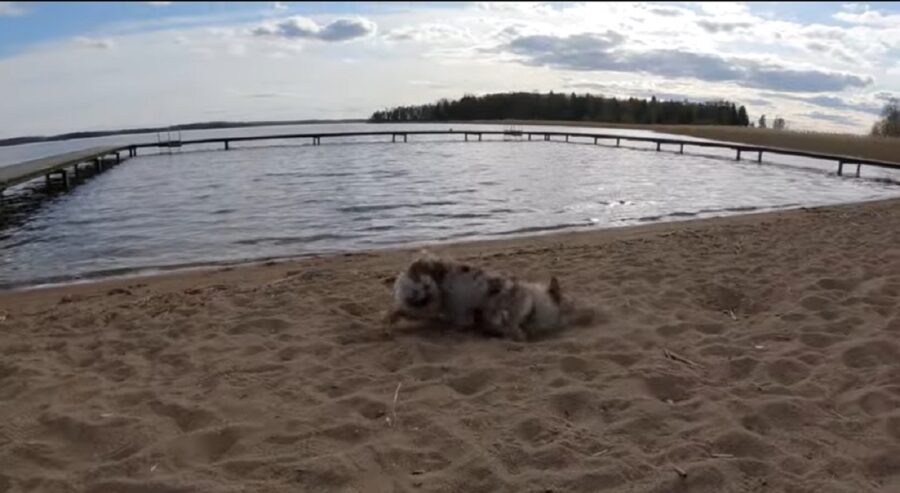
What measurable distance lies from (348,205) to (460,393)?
13.9m

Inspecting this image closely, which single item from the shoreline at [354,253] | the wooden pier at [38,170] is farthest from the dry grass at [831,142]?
the wooden pier at [38,170]

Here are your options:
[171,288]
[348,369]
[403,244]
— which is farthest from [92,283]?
[348,369]

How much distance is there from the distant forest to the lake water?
86.9m

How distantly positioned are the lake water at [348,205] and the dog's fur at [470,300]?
607 centimetres

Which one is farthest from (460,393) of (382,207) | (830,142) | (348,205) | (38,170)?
(830,142)

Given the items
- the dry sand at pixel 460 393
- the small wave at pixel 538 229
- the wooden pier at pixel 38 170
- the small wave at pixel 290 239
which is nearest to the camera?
the dry sand at pixel 460 393

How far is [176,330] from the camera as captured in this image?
5750 mm

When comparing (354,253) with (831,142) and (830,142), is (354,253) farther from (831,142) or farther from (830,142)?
(830,142)

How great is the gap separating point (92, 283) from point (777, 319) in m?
8.67

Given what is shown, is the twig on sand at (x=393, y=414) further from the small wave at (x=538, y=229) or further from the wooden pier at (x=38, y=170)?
the wooden pier at (x=38, y=170)

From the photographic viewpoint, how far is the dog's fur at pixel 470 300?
5523 mm

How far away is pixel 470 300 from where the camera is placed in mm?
5609

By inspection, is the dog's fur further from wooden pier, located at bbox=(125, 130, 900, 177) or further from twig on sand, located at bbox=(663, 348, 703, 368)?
wooden pier, located at bbox=(125, 130, 900, 177)

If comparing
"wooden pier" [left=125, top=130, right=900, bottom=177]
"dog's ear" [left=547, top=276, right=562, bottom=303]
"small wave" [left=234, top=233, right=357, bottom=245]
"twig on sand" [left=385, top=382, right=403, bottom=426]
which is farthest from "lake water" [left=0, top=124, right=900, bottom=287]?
"twig on sand" [left=385, top=382, right=403, bottom=426]
